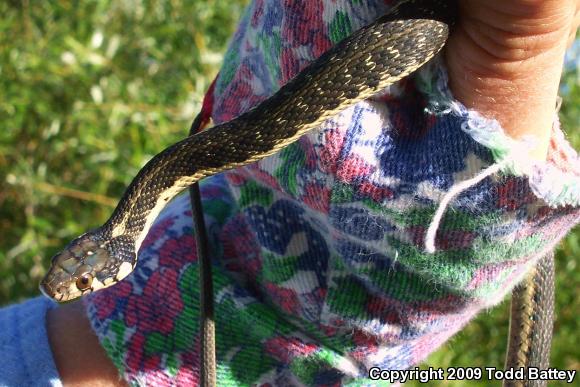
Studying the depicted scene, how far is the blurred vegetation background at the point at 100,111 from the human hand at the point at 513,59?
1.12 m

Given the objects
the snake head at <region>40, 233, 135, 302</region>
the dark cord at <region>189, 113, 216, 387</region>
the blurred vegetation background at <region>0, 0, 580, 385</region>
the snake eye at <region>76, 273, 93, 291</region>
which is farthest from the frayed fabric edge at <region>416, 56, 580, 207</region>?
the blurred vegetation background at <region>0, 0, 580, 385</region>

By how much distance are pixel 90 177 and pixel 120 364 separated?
1.14m

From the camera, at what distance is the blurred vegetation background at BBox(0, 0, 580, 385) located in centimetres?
166

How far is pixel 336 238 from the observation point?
0.73 m

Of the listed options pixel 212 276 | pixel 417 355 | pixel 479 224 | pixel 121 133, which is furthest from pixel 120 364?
pixel 121 133

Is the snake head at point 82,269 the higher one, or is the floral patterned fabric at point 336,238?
the floral patterned fabric at point 336,238

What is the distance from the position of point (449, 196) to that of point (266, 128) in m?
0.25

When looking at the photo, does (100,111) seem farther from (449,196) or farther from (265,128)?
(449,196)

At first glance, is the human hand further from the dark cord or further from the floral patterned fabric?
the dark cord

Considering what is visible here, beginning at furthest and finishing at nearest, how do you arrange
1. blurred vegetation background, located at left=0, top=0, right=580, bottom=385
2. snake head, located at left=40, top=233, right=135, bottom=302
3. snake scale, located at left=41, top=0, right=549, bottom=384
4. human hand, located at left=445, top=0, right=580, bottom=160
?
blurred vegetation background, located at left=0, top=0, right=580, bottom=385
snake head, located at left=40, top=233, right=135, bottom=302
snake scale, located at left=41, top=0, right=549, bottom=384
human hand, located at left=445, top=0, right=580, bottom=160

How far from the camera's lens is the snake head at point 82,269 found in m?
1.00

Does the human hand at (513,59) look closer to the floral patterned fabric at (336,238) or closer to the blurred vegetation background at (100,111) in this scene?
the floral patterned fabric at (336,238)

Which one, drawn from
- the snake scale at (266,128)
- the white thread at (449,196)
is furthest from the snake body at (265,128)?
the white thread at (449,196)

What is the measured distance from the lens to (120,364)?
0.84 meters
